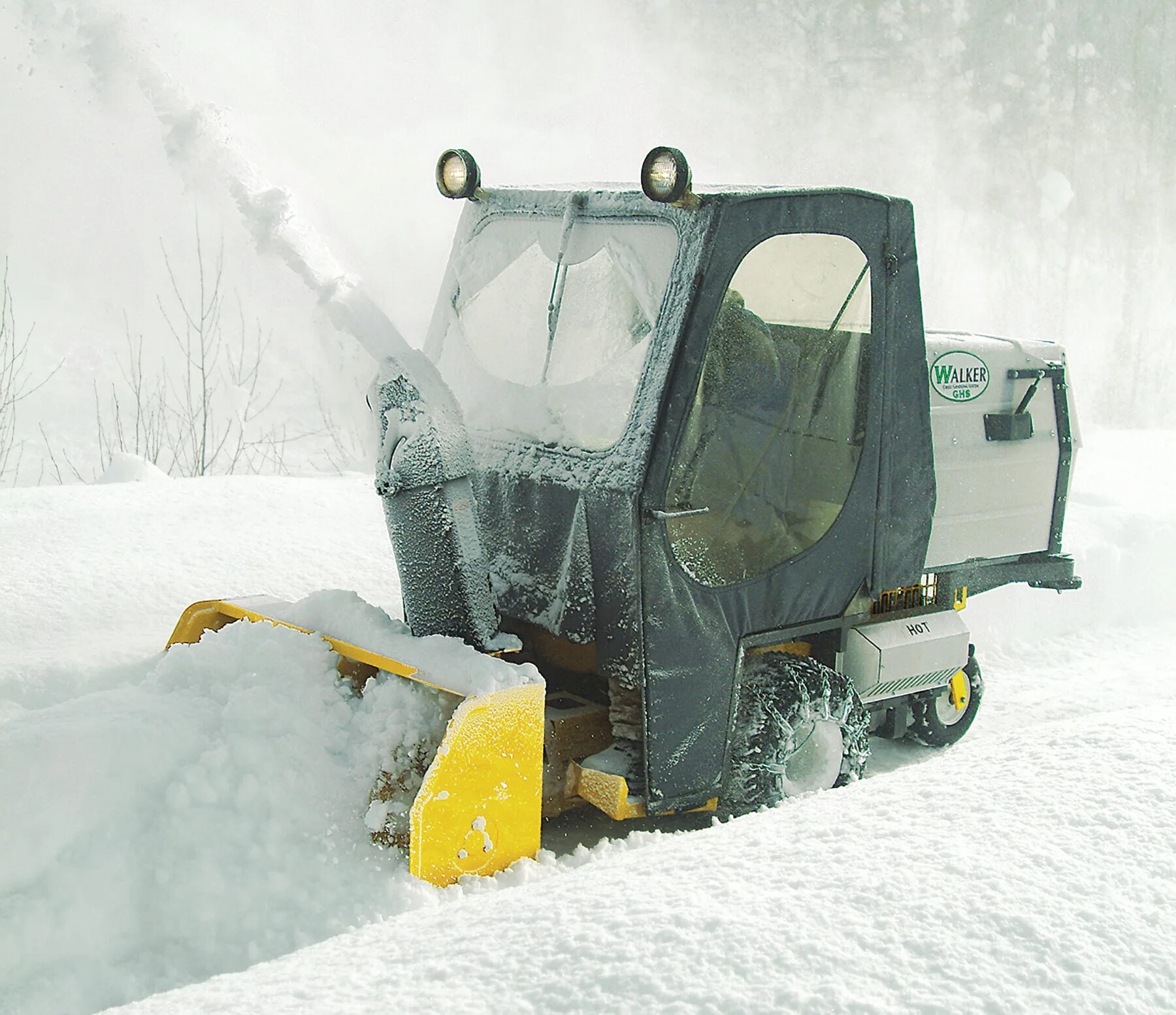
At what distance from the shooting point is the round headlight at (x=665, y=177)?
3.36 meters

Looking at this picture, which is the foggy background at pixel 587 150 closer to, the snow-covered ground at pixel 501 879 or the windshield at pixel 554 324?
the windshield at pixel 554 324

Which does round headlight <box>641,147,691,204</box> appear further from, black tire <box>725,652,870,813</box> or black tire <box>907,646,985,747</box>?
black tire <box>907,646,985,747</box>

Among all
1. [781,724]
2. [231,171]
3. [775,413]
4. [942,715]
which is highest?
[231,171]

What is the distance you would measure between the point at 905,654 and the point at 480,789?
5.93 feet

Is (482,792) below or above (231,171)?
below

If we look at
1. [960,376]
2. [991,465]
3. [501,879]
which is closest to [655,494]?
[501,879]

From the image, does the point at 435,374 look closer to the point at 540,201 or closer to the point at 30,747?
the point at 540,201

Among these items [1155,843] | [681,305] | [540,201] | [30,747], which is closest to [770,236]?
[681,305]

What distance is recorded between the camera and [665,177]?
338cm

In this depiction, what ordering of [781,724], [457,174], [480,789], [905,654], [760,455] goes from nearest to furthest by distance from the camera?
[480,789] < [760,455] < [781,724] < [457,174] < [905,654]

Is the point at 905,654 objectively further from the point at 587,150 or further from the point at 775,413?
the point at 587,150

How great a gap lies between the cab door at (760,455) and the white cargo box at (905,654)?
0.30 meters

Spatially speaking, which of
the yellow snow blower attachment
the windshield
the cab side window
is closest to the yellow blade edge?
the yellow snow blower attachment

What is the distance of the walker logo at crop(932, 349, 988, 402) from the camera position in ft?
14.3
